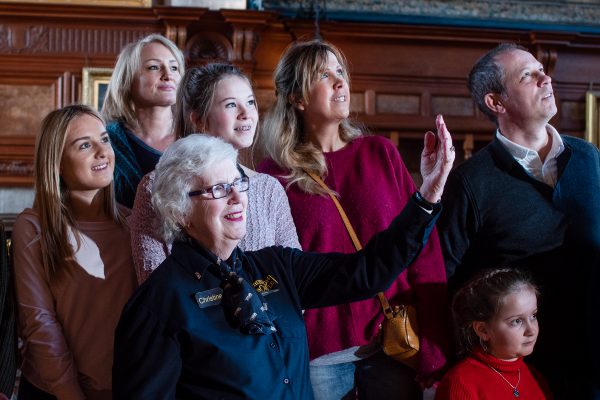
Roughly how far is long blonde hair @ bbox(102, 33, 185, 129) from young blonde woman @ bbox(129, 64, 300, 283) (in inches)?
14.9

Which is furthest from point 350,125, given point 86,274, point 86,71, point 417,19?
point 417,19

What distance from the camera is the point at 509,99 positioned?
266cm

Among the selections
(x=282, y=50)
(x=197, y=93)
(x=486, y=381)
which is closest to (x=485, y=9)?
(x=282, y=50)

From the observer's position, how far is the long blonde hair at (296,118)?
8.22ft

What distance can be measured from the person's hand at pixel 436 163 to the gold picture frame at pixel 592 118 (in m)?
4.22

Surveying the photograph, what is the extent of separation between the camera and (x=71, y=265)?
7.62ft

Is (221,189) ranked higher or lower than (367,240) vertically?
higher

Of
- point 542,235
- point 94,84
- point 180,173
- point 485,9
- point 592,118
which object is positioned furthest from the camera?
point 485,9

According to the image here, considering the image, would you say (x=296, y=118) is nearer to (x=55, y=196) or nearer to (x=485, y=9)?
(x=55, y=196)

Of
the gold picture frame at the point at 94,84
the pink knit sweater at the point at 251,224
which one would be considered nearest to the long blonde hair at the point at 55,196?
the pink knit sweater at the point at 251,224

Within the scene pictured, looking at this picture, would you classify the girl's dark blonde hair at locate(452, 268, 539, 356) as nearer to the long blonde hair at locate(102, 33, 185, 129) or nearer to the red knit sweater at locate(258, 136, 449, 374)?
the red knit sweater at locate(258, 136, 449, 374)

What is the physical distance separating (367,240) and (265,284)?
481 millimetres

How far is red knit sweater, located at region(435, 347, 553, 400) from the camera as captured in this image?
2.34 m

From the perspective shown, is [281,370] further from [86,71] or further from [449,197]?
[86,71]
